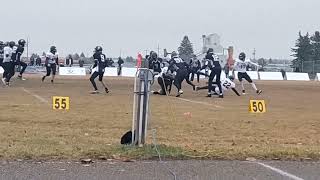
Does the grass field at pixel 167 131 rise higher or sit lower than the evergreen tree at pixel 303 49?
lower

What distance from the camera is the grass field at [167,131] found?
962 centimetres

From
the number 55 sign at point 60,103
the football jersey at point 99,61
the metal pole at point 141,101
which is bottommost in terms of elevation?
the number 55 sign at point 60,103

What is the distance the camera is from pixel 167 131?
41.1 feet

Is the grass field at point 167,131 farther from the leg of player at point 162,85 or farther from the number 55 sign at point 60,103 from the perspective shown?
the leg of player at point 162,85

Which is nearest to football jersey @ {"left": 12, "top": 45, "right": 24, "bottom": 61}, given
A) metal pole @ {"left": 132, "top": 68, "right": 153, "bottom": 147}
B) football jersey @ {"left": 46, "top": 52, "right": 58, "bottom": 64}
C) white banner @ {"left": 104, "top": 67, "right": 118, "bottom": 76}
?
football jersey @ {"left": 46, "top": 52, "right": 58, "bottom": 64}

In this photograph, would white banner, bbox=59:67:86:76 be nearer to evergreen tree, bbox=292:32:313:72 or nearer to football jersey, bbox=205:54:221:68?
football jersey, bbox=205:54:221:68

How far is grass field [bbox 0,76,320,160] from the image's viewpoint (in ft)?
31.6

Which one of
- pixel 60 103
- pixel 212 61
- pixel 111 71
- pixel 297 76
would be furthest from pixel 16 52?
pixel 297 76

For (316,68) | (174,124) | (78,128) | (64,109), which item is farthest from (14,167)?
(316,68)

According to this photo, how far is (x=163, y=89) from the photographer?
2538 centimetres

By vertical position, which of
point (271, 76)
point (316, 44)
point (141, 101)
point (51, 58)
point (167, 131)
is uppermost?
point (316, 44)

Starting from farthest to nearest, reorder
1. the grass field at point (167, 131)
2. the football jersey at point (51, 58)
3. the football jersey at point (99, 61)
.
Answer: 1. the football jersey at point (51, 58)
2. the football jersey at point (99, 61)
3. the grass field at point (167, 131)

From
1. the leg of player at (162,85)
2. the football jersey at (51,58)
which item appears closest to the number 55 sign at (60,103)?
the leg of player at (162,85)

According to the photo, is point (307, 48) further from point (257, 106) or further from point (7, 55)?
point (257, 106)
